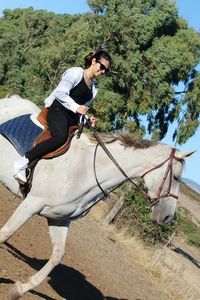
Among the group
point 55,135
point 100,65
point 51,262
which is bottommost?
point 51,262

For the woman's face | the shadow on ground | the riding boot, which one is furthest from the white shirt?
the shadow on ground

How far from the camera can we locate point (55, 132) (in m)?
7.31

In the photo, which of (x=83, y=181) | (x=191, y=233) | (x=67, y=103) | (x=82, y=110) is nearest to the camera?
(x=82, y=110)

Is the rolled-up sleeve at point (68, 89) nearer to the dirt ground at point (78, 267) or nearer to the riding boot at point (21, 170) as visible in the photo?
the riding boot at point (21, 170)

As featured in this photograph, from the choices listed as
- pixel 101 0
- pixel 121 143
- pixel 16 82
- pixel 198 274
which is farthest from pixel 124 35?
pixel 121 143

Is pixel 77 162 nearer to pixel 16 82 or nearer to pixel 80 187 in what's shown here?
pixel 80 187

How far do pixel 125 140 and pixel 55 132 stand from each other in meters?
0.94

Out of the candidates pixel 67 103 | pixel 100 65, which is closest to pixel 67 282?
pixel 67 103

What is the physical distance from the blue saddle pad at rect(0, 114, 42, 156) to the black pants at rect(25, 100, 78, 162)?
29 cm

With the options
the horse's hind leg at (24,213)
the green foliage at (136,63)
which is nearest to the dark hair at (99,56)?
the horse's hind leg at (24,213)

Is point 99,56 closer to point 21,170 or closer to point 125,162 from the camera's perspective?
point 125,162

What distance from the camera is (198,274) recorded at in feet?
78.2

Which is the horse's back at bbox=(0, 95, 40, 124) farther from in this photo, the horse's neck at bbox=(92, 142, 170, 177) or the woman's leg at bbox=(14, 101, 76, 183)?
the horse's neck at bbox=(92, 142, 170, 177)

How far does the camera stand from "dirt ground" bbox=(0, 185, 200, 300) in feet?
30.3
